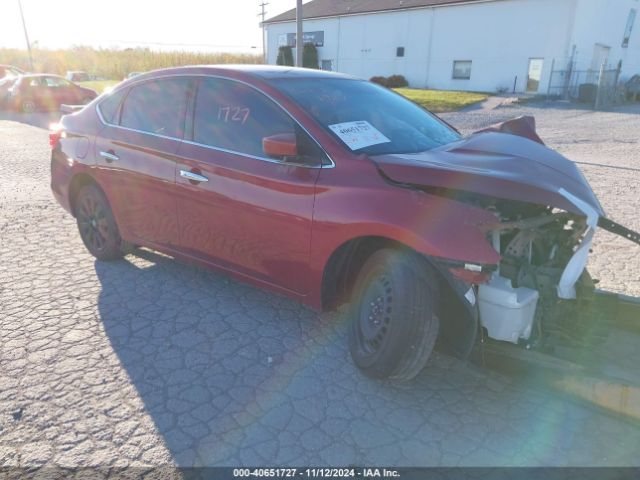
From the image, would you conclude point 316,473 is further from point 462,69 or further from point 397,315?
point 462,69

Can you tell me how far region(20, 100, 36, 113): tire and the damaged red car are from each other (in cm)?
1878

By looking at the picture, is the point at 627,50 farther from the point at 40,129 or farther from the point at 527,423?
the point at 527,423

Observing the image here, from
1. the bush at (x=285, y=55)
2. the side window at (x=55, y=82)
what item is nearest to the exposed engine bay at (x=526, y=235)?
the side window at (x=55, y=82)

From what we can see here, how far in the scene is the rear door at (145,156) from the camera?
384 centimetres

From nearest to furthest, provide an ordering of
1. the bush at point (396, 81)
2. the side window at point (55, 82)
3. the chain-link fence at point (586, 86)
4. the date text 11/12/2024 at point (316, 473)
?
1. the date text 11/12/2024 at point (316, 473)
2. the side window at point (55, 82)
3. the chain-link fence at point (586, 86)
4. the bush at point (396, 81)

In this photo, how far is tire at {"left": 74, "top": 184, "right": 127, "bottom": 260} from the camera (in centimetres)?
451

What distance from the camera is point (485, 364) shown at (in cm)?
276

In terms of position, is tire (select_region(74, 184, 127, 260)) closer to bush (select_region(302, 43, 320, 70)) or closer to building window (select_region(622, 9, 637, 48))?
bush (select_region(302, 43, 320, 70))

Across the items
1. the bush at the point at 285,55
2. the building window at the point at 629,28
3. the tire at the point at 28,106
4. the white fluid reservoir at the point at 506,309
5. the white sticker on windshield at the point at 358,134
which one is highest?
the building window at the point at 629,28

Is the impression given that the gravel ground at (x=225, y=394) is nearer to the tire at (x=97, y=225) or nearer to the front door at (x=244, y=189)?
the tire at (x=97, y=225)

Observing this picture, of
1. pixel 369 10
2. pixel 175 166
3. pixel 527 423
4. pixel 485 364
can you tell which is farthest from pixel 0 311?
pixel 369 10

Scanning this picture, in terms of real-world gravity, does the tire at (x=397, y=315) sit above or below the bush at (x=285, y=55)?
below

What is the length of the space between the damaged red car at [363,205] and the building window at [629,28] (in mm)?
36143

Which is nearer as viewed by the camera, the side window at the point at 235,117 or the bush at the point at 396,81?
the side window at the point at 235,117
